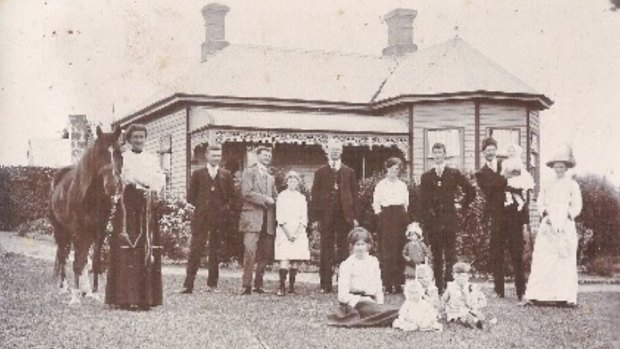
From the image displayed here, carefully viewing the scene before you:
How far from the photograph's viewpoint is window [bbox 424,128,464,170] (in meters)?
6.98

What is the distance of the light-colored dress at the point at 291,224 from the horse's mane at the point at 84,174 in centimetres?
147

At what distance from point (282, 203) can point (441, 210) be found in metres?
1.09

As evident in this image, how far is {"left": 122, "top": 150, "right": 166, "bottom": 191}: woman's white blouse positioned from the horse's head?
0.31 ft

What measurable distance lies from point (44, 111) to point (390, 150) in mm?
6020

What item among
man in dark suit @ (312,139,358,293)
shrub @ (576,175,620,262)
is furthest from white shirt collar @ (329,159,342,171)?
shrub @ (576,175,620,262)

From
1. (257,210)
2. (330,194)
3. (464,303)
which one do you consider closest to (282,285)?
(257,210)

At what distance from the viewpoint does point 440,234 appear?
5652 millimetres

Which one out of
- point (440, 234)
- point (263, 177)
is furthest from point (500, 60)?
point (263, 177)

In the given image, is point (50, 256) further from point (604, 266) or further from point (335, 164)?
point (604, 266)

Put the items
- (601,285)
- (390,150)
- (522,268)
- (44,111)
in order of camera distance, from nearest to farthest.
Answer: (44,111), (601,285), (522,268), (390,150)

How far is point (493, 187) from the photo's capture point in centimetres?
568

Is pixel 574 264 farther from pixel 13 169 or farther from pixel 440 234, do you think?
pixel 13 169

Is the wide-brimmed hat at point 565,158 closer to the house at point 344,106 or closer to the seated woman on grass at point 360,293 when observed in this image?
the house at point 344,106

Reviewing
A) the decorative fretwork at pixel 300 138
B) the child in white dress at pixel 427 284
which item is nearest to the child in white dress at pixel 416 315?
the child in white dress at pixel 427 284
